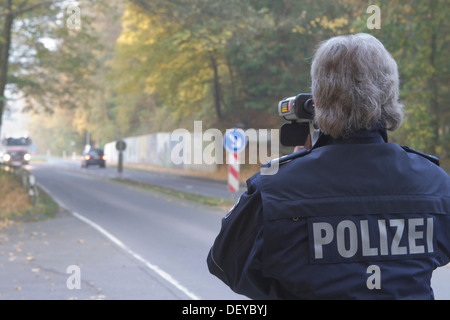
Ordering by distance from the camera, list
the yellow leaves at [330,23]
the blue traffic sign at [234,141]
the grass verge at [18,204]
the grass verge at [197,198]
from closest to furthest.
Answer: the grass verge at [18,204] < the blue traffic sign at [234,141] < the grass verge at [197,198] < the yellow leaves at [330,23]

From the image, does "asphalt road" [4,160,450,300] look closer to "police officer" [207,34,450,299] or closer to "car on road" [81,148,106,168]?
"police officer" [207,34,450,299]

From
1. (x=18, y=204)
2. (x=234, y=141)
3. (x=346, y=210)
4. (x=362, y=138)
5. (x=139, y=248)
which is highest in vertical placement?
(x=234, y=141)

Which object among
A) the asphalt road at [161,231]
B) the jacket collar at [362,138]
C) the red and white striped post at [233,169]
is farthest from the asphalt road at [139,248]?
the jacket collar at [362,138]

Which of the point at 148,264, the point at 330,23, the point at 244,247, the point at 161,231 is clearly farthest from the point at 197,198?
the point at 244,247

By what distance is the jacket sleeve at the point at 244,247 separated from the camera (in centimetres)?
172

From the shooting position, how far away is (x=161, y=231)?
11.2 m

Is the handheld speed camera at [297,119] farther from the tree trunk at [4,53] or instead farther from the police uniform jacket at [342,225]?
the tree trunk at [4,53]

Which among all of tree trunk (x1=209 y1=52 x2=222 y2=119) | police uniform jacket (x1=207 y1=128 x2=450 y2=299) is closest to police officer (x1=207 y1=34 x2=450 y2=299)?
police uniform jacket (x1=207 y1=128 x2=450 y2=299)

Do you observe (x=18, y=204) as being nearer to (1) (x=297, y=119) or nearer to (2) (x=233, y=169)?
(2) (x=233, y=169)

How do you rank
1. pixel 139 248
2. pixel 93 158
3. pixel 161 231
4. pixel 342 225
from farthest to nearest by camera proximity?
pixel 93 158 → pixel 161 231 → pixel 139 248 → pixel 342 225

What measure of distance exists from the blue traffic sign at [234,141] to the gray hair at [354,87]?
1292 cm

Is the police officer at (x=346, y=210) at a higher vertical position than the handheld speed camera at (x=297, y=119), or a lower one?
lower

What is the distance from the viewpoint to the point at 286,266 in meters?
1.68

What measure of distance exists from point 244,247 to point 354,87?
622 mm
